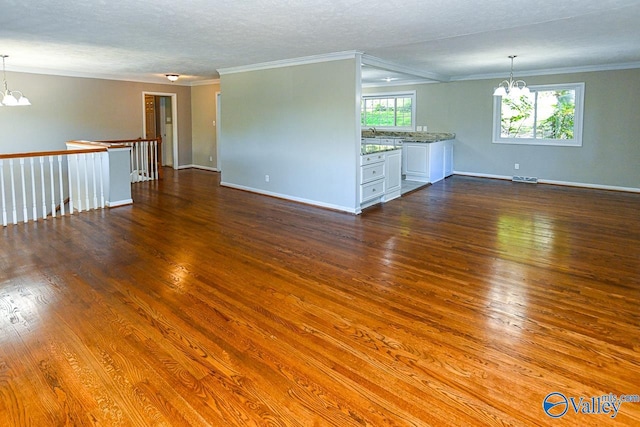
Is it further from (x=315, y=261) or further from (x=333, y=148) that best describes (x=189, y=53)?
(x=315, y=261)

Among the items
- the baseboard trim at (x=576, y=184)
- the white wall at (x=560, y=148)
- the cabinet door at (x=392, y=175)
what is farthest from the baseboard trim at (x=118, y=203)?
the baseboard trim at (x=576, y=184)

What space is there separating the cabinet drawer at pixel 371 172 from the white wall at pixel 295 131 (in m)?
0.23

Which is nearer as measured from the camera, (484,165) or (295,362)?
(295,362)

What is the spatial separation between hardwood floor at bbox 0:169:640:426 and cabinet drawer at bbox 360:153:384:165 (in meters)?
1.32

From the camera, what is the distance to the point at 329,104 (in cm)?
629

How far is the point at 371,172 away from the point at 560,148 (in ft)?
14.4

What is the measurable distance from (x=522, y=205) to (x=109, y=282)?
5930 millimetres

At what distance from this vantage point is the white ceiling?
3.59m

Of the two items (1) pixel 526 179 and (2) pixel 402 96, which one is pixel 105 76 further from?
(1) pixel 526 179

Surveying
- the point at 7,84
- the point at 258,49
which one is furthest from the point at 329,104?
the point at 7,84

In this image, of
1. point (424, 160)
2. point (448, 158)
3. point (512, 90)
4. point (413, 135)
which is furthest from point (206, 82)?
point (512, 90)

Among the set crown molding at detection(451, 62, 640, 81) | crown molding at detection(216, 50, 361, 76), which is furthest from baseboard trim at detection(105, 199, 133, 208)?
crown molding at detection(451, 62, 640, 81)

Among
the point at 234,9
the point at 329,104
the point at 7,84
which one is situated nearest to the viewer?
the point at 234,9

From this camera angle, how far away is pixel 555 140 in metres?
8.38
